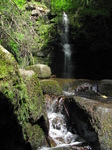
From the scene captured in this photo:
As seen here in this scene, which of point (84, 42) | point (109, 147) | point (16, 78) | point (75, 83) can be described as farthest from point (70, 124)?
point (84, 42)

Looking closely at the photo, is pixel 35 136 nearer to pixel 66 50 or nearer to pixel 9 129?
pixel 9 129

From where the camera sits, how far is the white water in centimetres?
428

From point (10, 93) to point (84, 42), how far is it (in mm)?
9690

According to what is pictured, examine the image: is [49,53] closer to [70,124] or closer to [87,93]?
[87,93]

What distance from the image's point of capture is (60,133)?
4785 mm

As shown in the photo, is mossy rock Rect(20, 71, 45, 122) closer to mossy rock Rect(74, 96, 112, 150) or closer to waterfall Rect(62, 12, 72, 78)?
mossy rock Rect(74, 96, 112, 150)

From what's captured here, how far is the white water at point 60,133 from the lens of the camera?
14.0 ft

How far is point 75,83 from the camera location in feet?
27.1

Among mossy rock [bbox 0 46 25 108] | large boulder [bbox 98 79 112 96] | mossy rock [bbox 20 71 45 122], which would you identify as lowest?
large boulder [bbox 98 79 112 96]

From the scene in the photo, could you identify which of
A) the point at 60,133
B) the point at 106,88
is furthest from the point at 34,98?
the point at 106,88

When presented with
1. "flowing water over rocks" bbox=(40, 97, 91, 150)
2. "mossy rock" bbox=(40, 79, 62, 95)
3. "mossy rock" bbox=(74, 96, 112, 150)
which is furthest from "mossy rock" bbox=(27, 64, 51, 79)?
"mossy rock" bbox=(74, 96, 112, 150)

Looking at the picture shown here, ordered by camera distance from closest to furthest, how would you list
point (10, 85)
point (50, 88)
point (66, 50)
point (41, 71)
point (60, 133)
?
point (10, 85) → point (60, 133) → point (50, 88) → point (41, 71) → point (66, 50)

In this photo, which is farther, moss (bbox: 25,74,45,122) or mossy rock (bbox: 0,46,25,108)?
moss (bbox: 25,74,45,122)

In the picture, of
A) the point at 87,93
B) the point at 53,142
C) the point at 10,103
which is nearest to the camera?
the point at 10,103
